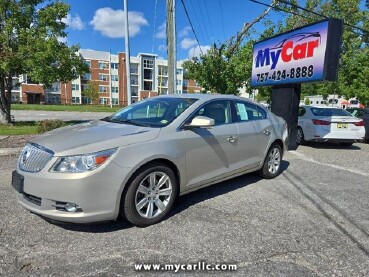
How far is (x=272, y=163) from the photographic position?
5.80 m

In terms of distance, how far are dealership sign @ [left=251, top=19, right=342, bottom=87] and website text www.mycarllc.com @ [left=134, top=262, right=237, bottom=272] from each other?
668cm

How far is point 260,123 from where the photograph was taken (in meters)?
5.33

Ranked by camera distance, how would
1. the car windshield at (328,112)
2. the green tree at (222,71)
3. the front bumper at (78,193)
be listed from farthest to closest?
the green tree at (222,71)
the car windshield at (328,112)
the front bumper at (78,193)

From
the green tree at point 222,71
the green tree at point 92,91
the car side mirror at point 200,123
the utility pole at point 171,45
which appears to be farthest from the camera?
the green tree at point 92,91

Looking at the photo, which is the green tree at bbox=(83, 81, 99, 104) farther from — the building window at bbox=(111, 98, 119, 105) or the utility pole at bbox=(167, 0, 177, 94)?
the utility pole at bbox=(167, 0, 177, 94)

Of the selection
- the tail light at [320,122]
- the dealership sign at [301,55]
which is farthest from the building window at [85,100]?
the tail light at [320,122]

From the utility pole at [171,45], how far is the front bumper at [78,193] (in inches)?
324

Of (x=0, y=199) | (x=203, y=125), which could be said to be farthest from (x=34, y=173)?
(x=203, y=125)

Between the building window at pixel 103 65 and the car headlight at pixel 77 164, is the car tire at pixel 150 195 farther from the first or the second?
the building window at pixel 103 65

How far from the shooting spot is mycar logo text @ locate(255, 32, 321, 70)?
8133 millimetres

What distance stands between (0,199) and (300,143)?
30.4ft

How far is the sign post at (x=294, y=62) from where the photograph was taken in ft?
25.4

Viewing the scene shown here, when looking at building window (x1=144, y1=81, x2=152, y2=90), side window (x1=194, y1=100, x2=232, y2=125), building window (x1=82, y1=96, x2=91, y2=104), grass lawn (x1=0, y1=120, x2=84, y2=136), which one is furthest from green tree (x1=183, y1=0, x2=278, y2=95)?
building window (x1=144, y1=81, x2=152, y2=90)

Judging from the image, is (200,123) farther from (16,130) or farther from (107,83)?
(107,83)
